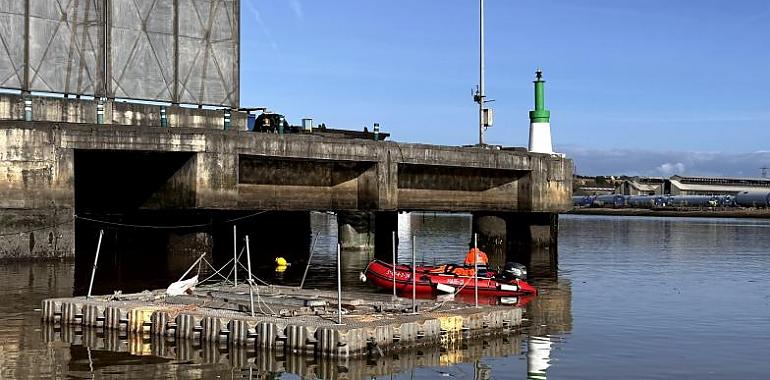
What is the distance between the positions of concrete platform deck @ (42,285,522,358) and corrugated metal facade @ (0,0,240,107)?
2524 centimetres

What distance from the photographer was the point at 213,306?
29.0 m

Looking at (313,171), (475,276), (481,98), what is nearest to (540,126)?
(481,98)

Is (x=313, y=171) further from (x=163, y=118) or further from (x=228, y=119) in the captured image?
(x=163, y=118)

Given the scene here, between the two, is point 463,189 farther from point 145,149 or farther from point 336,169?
point 145,149

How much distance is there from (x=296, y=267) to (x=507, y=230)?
18.4 metres

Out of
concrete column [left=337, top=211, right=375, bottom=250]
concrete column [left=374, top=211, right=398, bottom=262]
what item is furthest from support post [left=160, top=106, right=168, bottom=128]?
concrete column [left=374, top=211, right=398, bottom=262]

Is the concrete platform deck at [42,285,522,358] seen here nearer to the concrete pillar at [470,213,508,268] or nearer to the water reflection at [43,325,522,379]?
the water reflection at [43,325,522,379]

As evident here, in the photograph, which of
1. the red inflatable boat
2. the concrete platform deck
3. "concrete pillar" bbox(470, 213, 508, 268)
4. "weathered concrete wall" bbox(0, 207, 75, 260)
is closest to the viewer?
the concrete platform deck

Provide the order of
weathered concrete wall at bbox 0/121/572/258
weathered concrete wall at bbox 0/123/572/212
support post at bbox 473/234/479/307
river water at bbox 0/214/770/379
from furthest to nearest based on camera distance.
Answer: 1. weathered concrete wall at bbox 0/123/572/212
2. weathered concrete wall at bbox 0/121/572/258
3. support post at bbox 473/234/479/307
4. river water at bbox 0/214/770/379

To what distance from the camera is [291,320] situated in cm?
2523

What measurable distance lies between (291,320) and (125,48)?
33966 mm

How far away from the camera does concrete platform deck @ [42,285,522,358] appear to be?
2394 centimetres

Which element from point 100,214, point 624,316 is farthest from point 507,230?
point 624,316

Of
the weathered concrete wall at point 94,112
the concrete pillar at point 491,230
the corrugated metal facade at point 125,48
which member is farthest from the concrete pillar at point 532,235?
the weathered concrete wall at point 94,112
